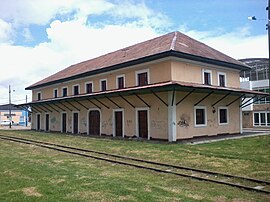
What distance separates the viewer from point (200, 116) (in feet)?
68.8

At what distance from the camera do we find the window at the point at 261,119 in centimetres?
3809

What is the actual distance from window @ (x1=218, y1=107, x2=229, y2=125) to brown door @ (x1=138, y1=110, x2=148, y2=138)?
19.2 feet

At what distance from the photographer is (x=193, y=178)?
805cm

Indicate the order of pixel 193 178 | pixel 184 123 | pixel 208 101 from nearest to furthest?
1. pixel 193 178
2. pixel 184 123
3. pixel 208 101

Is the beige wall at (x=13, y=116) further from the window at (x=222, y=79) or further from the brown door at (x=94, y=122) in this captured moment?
the window at (x=222, y=79)

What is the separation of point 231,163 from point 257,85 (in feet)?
106

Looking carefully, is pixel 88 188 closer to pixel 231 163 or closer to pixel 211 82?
pixel 231 163

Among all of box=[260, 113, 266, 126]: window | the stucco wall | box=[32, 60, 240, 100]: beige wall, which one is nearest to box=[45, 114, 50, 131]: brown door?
box=[32, 60, 240, 100]: beige wall

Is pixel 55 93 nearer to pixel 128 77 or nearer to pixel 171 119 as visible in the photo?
pixel 128 77

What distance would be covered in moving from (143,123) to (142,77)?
132 inches

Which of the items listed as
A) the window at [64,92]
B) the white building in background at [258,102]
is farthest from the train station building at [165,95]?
the white building in background at [258,102]

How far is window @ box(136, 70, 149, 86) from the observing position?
69.7 ft

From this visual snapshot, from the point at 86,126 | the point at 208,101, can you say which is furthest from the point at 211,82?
the point at 86,126

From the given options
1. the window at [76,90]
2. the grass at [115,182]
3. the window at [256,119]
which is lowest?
the grass at [115,182]
